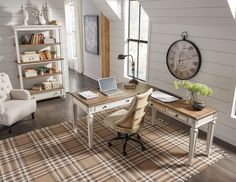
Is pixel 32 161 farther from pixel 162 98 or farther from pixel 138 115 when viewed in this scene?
pixel 162 98

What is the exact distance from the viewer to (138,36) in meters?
5.12

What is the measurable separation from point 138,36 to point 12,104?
2.90 metres

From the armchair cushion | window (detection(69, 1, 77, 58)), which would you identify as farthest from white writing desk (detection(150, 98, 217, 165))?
window (detection(69, 1, 77, 58))

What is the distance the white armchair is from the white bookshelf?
1.73 feet

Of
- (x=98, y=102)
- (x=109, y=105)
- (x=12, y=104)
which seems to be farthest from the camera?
(x=12, y=104)

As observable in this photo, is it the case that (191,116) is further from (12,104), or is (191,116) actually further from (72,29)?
(72,29)

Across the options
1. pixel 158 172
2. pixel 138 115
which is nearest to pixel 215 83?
pixel 138 115

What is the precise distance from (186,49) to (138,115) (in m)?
1.58

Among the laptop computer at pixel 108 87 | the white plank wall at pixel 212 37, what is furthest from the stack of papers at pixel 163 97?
the white plank wall at pixel 212 37

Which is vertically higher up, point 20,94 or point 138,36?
point 138,36

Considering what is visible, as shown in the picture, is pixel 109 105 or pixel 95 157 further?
pixel 109 105

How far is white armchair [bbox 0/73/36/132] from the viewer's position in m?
3.70

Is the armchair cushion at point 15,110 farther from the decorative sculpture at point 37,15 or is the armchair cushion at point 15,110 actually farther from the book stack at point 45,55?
the decorative sculpture at point 37,15

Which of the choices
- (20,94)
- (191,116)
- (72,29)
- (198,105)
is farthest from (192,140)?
(72,29)
